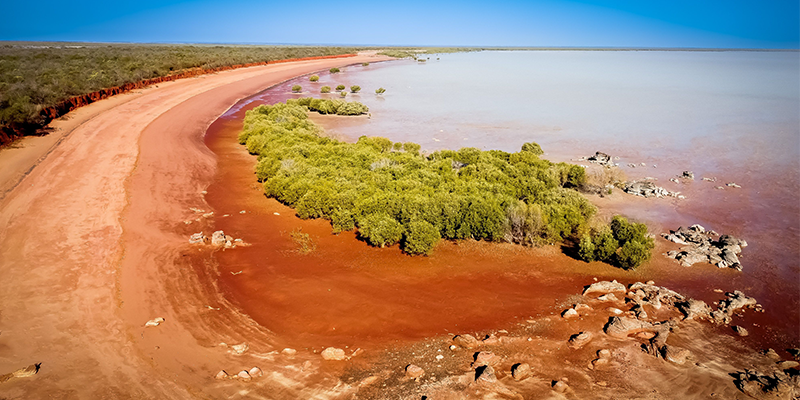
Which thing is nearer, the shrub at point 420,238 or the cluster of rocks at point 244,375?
the cluster of rocks at point 244,375

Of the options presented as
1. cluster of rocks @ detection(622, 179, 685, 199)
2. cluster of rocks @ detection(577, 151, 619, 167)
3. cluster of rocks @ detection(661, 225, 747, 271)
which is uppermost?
cluster of rocks @ detection(577, 151, 619, 167)

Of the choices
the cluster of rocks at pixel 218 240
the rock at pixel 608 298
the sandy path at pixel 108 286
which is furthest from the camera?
the cluster of rocks at pixel 218 240

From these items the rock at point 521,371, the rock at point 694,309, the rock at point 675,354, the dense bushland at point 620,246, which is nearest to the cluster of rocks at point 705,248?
the dense bushland at point 620,246

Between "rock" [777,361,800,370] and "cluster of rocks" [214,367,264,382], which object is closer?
"cluster of rocks" [214,367,264,382]

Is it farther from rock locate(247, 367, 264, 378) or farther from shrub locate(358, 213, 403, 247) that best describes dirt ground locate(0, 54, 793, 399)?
shrub locate(358, 213, 403, 247)

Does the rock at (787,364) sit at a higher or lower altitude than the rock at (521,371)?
lower

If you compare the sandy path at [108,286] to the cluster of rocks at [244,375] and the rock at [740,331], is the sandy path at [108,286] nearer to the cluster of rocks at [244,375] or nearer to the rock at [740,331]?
the cluster of rocks at [244,375]

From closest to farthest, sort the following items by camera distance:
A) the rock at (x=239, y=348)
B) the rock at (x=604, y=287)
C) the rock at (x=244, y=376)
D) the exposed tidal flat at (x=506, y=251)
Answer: the rock at (x=244, y=376), the rock at (x=239, y=348), the exposed tidal flat at (x=506, y=251), the rock at (x=604, y=287)

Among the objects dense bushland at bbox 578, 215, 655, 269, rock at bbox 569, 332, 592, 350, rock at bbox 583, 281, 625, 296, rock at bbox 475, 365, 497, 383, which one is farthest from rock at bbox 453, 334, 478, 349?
dense bushland at bbox 578, 215, 655, 269
